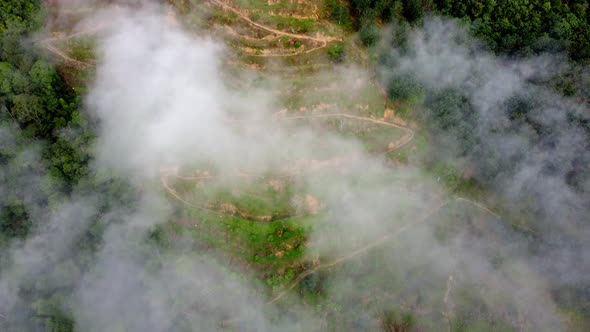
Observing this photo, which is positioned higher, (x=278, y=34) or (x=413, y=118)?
(x=278, y=34)

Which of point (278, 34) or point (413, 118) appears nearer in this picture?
point (278, 34)

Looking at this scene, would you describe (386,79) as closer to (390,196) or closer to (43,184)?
(390,196)

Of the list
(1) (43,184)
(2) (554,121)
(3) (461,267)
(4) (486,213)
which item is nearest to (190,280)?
(1) (43,184)

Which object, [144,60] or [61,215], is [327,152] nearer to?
[144,60]

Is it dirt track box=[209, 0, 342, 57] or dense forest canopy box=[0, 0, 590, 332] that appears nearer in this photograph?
dense forest canopy box=[0, 0, 590, 332]

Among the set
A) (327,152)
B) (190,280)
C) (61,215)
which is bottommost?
(190,280)

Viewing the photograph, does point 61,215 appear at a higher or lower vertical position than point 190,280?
higher

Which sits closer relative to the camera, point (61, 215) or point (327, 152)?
point (61, 215)

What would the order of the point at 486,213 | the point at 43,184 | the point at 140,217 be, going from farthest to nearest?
the point at 486,213 < the point at 140,217 < the point at 43,184

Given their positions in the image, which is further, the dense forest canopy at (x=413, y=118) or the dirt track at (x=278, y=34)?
the dirt track at (x=278, y=34)

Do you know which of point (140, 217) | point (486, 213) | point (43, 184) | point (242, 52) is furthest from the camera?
point (486, 213)
